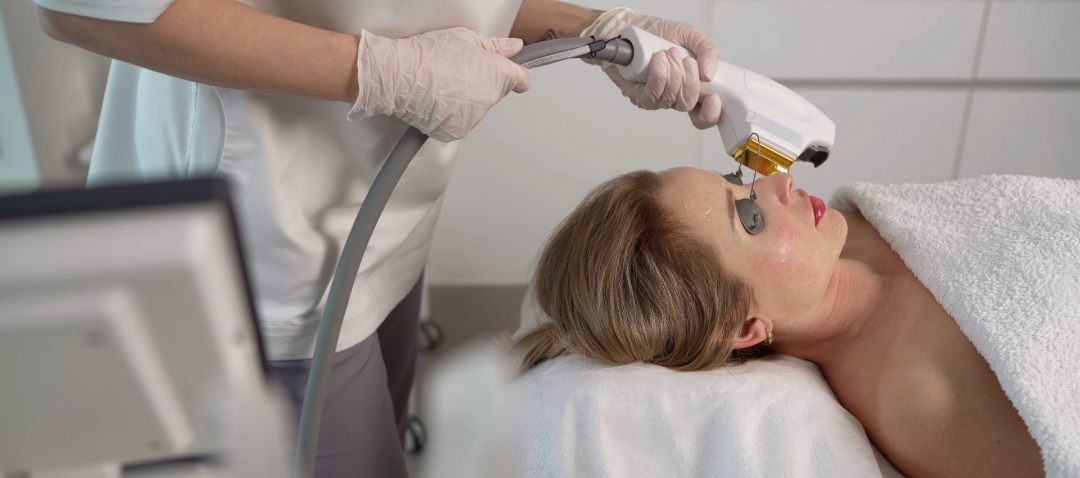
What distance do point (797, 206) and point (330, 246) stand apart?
2.49 feet

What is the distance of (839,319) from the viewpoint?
119 cm

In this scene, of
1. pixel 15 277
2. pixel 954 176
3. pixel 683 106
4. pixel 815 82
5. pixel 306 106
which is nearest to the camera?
pixel 15 277

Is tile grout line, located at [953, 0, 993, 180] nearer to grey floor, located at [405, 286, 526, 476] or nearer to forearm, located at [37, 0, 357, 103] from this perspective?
grey floor, located at [405, 286, 526, 476]

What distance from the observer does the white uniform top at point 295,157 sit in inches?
36.0

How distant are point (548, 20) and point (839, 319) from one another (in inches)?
28.7

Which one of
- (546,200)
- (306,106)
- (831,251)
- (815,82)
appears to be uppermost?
(306,106)

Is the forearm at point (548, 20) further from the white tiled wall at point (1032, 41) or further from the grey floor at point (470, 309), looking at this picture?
the white tiled wall at point (1032, 41)

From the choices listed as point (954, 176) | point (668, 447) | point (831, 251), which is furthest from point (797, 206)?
point (954, 176)

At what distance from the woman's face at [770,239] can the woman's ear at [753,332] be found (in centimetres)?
1

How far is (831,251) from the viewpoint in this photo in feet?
3.79

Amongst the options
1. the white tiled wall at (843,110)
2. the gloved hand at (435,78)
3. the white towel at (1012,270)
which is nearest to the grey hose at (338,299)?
the gloved hand at (435,78)

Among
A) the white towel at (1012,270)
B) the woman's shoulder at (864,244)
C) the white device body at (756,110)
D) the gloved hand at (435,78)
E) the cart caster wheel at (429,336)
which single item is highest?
the gloved hand at (435,78)

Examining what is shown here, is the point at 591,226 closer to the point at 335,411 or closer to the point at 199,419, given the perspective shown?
the point at 335,411

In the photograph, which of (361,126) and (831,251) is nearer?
(361,126)
